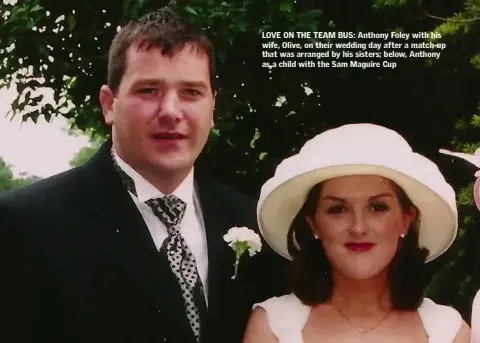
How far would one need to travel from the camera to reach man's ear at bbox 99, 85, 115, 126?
3.07 feet

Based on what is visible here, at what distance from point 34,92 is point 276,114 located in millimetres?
385

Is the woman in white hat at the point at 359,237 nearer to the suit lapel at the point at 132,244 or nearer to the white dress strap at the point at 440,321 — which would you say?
the white dress strap at the point at 440,321

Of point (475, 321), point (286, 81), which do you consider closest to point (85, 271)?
point (286, 81)

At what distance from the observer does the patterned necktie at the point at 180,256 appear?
2.96 ft

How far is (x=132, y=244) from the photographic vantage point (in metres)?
0.88

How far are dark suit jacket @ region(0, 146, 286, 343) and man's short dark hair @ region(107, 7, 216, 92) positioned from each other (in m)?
0.15

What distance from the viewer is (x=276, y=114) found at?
1.05 metres

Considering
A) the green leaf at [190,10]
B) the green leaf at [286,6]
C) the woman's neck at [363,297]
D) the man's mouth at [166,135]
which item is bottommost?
the woman's neck at [363,297]

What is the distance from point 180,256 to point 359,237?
0.25 metres

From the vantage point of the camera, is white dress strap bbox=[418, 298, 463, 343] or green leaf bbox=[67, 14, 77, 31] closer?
white dress strap bbox=[418, 298, 463, 343]

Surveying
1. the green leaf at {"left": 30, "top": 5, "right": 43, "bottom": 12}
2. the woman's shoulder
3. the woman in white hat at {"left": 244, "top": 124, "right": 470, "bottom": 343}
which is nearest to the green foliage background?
the green leaf at {"left": 30, "top": 5, "right": 43, "bottom": 12}

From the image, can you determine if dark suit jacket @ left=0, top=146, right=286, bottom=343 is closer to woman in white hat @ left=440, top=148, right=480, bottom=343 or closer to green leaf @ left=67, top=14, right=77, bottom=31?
green leaf @ left=67, top=14, right=77, bottom=31

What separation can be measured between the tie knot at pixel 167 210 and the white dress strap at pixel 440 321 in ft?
1.21

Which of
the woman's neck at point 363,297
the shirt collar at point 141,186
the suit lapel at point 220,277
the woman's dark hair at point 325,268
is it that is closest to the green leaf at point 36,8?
the shirt collar at point 141,186
